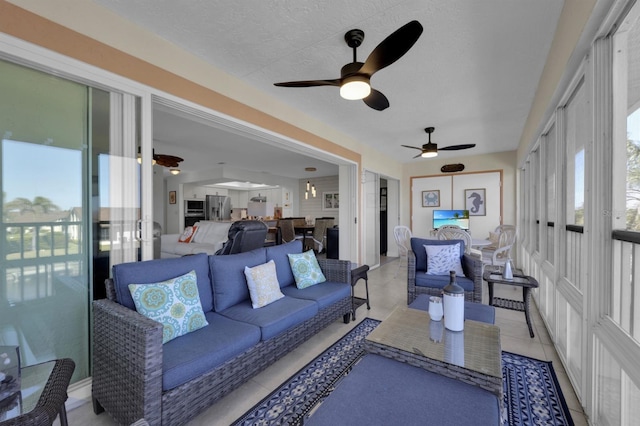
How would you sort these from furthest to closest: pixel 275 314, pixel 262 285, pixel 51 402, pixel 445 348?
pixel 262 285 < pixel 275 314 < pixel 445 348 < pixel 51 402

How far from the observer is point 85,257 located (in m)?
1.84

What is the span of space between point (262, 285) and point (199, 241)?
3434 millimetres

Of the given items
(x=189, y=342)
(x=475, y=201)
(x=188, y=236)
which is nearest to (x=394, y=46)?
(x=189, y=342)

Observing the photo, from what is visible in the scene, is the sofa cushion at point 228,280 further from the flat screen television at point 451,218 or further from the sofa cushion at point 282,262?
the flat screen television at point 451,218

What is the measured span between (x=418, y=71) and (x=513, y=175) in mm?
4698

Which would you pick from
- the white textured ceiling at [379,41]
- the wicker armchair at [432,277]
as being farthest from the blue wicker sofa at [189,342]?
the white textured ceiling at [379,41]

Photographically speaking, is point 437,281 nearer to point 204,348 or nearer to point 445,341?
point 445,341

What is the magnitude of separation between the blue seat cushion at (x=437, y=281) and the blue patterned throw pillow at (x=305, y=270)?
114cm

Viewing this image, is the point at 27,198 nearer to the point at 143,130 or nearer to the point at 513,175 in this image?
the point at 143,130

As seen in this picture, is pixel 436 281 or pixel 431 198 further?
pixel 431 198

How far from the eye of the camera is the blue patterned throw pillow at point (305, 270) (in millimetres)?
2723

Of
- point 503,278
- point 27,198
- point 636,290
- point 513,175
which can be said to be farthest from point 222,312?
point 513,175

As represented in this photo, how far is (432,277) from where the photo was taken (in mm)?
3062

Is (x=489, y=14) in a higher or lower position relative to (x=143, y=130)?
higher
